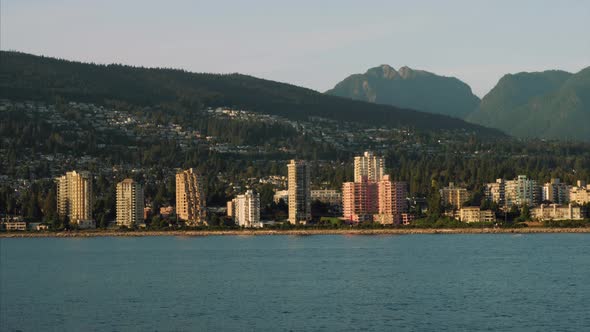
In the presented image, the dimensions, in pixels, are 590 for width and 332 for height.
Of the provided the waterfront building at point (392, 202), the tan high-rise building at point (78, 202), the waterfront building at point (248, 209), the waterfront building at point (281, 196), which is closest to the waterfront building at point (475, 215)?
the waterfront building at point (392, 202)

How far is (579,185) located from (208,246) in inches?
A: 2398

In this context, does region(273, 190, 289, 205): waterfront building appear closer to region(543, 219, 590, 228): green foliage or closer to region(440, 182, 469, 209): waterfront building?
region(440, 182, 469, 209): waterfront building

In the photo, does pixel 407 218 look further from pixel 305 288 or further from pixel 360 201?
pixel 305 288

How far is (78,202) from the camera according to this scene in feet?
457

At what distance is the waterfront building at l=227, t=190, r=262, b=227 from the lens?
131875mm

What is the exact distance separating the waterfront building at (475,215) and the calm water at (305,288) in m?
31.3

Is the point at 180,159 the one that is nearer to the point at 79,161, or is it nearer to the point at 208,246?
the point at 79,161

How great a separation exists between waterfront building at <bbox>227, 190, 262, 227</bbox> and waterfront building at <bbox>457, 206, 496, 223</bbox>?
815 inches

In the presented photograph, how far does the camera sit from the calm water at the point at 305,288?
153 feet

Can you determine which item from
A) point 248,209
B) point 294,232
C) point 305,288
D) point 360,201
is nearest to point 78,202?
point 248,209

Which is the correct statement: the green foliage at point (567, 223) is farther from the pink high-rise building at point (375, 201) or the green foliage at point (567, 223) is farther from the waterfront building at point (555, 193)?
the waterfront building at point (555, 193)

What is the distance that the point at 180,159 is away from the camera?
625 ft

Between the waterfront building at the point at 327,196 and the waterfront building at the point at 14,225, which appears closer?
the waterfront building at the point at 14,225

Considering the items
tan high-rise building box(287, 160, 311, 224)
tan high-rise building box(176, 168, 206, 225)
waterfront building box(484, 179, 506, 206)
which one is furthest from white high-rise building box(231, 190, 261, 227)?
waterfront building box(484, 179, 506, 206)
